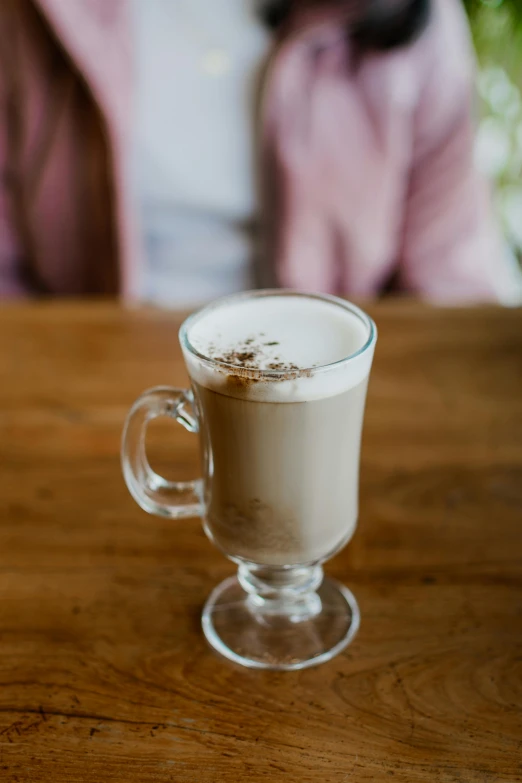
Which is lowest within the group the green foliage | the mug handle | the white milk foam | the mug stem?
the mug stem

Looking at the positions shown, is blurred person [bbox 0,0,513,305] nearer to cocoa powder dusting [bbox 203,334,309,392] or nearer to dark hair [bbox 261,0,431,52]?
dark hair [bbox 261,0,431,52]

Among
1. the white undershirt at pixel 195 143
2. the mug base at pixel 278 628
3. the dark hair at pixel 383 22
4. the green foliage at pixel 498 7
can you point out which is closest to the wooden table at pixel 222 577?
the mug base at pixel 278 628

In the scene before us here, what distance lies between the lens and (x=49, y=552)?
2.10 feet

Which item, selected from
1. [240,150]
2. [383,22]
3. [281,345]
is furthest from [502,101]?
[281,345]

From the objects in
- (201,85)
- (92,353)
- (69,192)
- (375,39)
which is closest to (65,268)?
(69,192)

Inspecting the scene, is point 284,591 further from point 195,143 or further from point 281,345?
point 195,143

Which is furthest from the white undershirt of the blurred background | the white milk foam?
the white milk foam

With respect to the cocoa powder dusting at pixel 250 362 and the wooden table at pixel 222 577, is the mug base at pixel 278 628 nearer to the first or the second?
the wooden table at pixel 222 577

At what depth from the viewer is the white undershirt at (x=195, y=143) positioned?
4.54 feet

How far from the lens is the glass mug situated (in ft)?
1.63

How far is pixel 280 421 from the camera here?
0.50 meters

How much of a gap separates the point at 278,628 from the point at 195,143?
42.1 inches

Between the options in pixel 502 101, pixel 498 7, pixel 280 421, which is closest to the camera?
pixel 280 421

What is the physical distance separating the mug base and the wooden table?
0.01 metres
